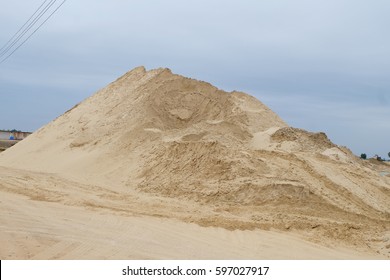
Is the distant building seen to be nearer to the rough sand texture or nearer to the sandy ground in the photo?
the rough sand texture

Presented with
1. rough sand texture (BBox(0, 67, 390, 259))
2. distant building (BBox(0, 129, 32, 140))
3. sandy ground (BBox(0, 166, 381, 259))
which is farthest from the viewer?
distant building (BBox(0, 129, 32, 140))

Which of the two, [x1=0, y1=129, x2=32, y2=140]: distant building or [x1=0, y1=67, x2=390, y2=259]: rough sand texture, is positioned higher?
[x1=0, y1=129, x2=32, y2=140]: distant building

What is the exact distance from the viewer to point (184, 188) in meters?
13.5

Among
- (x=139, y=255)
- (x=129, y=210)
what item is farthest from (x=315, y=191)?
(x=139, y=255)

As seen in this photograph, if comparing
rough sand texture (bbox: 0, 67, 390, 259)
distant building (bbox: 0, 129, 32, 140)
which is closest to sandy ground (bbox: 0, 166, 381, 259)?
rough sand texture (bbox: 0, 67, 390, 259)

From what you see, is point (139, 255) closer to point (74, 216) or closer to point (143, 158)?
point (74, 216)

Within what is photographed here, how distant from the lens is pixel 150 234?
342 inches

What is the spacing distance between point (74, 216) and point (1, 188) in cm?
414

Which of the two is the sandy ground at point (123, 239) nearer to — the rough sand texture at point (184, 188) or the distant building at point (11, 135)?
the rough sand texture at point (184, 188)

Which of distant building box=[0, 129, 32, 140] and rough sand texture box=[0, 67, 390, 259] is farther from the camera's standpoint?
distant building box=[0, 129, 32, 140]

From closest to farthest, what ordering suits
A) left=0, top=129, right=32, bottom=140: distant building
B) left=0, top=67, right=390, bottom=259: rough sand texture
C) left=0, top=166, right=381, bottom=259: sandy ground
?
left=0, top=166, right=381, bottom=259: sandy ground → left=0, top=67, right=390, bottom=259: rough sand texture → left=0, top=129, right=32, bottom=140: distant building

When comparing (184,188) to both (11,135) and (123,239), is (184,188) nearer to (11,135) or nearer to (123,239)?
(123,239)

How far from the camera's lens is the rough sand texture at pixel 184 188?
819 cm

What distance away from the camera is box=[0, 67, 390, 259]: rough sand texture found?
8.19 meters
